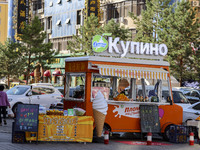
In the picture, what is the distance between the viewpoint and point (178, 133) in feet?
47.3

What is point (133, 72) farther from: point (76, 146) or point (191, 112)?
point (191, 112)

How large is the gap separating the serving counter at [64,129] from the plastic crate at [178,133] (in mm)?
3013

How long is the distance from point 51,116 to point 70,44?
3431cm

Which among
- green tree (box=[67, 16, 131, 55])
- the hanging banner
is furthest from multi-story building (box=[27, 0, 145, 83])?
green tree (box=[67, 16, 131, 55])

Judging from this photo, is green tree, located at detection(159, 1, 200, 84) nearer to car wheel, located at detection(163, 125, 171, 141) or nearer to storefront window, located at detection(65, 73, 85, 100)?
storefront window, located at detection(65, 73, 85, 100)

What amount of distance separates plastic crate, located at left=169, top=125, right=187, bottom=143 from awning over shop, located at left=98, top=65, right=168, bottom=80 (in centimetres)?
164

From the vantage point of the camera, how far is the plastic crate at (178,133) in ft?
47.1

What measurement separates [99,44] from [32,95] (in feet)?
30.6

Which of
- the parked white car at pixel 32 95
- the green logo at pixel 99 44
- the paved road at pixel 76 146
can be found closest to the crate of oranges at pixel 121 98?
the paved road at pixel 76 146

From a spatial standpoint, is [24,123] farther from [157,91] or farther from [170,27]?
[170,27]

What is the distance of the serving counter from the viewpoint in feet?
41.2

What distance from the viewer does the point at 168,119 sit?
14930 mm

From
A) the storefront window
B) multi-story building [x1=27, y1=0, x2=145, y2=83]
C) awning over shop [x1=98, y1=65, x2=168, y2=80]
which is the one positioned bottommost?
the storefront window

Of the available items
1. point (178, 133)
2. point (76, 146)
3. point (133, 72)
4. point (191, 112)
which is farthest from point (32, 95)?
point (76, 146)
